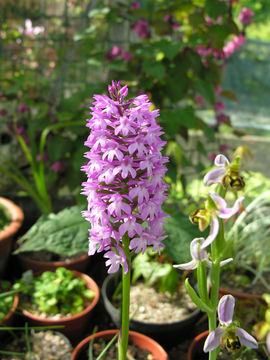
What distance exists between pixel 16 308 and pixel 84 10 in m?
2.10

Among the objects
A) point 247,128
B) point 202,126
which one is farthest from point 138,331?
point 247,128

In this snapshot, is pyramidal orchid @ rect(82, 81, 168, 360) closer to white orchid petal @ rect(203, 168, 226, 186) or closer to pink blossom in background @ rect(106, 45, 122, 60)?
white orchid petal @ rect(203, 168, 226, 186)

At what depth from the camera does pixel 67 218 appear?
4.72 ft

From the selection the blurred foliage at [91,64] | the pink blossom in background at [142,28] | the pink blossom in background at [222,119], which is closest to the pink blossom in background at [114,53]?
the blurred foliage at [91,64]

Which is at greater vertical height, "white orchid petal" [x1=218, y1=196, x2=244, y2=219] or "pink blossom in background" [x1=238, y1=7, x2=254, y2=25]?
"pink blossom in background" [x1=238, y1=7, x2=254, y2=25]

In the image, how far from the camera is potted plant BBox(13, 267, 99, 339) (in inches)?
59.8

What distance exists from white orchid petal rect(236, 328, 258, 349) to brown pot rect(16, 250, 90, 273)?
123cm

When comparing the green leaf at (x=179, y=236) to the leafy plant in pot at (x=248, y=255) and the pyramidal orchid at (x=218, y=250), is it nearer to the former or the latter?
the pyramidal orchid at (x=218, y=250)

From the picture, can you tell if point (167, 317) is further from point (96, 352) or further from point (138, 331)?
point (96, 352)

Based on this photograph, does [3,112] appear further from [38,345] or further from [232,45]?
[38,345]

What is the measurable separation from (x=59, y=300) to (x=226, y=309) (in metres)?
1.03

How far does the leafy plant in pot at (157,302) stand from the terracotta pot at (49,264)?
A: 279mm

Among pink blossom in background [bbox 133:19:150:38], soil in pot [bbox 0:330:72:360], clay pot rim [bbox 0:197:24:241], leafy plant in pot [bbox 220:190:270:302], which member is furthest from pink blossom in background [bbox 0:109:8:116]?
leafy plant in pot [bbox 220:190:270:302]

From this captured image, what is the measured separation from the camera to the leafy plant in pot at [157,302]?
1.50 meters
